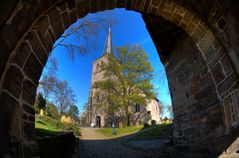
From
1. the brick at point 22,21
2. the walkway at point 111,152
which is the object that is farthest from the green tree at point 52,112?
the brick at point 22,21

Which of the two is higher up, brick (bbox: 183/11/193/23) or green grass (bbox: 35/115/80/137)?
brick (bbox: 183/11/193/23)

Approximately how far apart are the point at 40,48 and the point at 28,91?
1.94ft

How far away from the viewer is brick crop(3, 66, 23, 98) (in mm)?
1952

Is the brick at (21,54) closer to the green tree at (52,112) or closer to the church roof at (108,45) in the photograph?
the green tree at (52,112)

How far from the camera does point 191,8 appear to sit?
3521mm

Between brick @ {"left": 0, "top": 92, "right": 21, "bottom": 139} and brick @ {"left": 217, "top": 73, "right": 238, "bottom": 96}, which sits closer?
brick @ {"left": 0, "top": 92, "right": 21, "bottom": 139}

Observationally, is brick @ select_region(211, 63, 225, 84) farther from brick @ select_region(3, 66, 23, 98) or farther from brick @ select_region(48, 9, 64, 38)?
brick @ select_region(3, 66, 23, 98)

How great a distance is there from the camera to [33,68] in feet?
7.98

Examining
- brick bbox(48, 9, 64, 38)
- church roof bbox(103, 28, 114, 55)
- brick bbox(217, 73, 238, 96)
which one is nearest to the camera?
brick bbox(48, 9, 64, 38)

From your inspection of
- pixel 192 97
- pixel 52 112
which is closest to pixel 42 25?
pixel 192 97

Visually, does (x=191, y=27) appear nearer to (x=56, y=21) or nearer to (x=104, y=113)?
(x=56, y=21)

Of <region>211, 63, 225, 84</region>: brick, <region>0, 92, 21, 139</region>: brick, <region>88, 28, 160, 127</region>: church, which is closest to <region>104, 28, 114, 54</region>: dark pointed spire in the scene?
<region>88, 28, 160, 127</region>: church

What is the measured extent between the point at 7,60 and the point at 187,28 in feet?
10.7

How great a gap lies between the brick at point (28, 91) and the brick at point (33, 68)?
0.08 m
